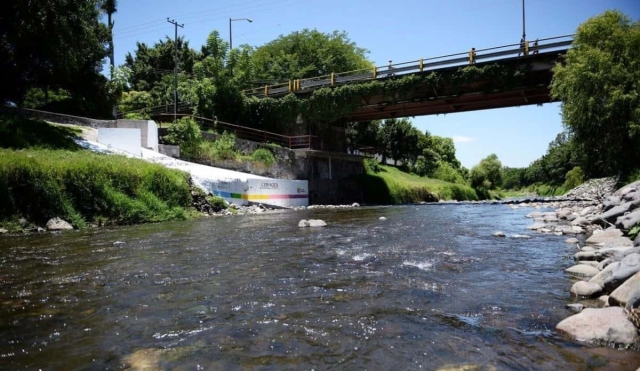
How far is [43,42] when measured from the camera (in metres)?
17.8

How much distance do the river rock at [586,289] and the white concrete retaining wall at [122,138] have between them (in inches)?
882

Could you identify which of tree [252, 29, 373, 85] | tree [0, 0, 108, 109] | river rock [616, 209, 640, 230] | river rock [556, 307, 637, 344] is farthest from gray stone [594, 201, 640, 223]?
tree [252, 29, 373, 85]

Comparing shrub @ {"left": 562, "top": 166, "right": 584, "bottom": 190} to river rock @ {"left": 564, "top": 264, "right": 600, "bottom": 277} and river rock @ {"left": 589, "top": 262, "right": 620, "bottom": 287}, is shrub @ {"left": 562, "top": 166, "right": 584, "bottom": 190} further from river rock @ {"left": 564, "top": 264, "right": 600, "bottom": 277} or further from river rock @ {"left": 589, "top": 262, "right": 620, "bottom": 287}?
river rock @ {"left": 589, "top": 262, "right": 620, "bottom": 287}

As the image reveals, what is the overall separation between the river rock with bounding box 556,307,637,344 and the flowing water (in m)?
0.15

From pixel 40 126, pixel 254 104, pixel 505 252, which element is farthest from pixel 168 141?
pixel 505 252

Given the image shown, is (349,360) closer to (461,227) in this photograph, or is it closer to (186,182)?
(461,227)

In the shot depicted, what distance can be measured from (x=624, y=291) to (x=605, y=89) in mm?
20766

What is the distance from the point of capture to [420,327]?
4.08 m

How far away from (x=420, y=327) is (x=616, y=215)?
9.84 m

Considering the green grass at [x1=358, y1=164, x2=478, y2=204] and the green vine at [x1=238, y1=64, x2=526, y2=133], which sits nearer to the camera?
the green vine at [x1=238, y1=64, x2=526, y2=133]

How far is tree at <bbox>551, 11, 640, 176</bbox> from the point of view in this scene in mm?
20297

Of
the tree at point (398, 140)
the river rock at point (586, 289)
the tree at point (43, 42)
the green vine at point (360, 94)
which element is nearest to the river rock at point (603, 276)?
the river rock at point (586, 289)

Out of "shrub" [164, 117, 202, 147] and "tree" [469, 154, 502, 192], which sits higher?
"shrub" [164, 117, 202, 147]

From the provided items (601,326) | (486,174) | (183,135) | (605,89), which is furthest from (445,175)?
(601,326)
